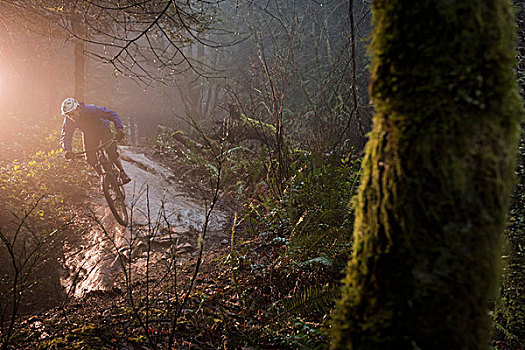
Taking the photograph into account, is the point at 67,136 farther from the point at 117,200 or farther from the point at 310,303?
the point at 310,303

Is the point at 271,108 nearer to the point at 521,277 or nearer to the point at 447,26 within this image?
the point at 521,277

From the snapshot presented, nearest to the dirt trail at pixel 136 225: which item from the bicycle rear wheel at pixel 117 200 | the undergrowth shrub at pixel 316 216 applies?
the bicycle rear wheel at pixel 117 200

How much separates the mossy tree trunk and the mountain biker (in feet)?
19.0

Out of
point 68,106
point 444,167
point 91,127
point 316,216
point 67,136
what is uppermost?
point 68,106

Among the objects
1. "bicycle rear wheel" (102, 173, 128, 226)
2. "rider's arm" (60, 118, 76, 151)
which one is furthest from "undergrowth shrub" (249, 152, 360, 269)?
"rider's arm" (60, 118, 76, 151)

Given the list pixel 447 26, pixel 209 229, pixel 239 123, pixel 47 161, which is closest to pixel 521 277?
pixel 447 26

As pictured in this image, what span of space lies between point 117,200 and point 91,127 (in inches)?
65.7

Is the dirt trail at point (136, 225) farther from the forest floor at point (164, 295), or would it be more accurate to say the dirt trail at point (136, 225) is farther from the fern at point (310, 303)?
the fern at point (310, 303)

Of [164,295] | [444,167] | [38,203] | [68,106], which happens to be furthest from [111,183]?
[444,167]

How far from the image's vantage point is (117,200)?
6.62 meters

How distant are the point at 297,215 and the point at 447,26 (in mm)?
3542

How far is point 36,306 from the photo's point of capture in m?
4.43

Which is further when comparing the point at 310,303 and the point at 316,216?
the point at 316,216

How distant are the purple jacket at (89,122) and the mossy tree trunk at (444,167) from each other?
6.00m
